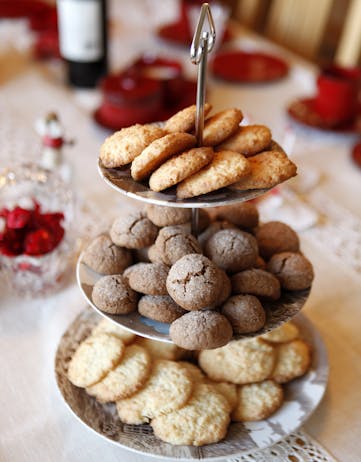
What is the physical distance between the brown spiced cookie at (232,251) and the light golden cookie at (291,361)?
157 mm

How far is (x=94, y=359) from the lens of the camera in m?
0.65

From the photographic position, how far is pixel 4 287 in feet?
2.82

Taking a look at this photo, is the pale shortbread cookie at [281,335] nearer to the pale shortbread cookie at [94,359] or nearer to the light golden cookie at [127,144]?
the pale shortbread cookie at [94,359]

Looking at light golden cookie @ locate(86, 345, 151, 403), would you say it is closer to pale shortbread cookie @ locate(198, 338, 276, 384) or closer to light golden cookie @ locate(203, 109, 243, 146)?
pale shortbread cookie @ locate(198, 338, 276, 384)

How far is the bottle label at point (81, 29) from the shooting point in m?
1.24

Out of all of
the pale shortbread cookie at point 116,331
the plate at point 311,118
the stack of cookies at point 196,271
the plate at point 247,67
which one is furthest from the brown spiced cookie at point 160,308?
the plate at point 247,67

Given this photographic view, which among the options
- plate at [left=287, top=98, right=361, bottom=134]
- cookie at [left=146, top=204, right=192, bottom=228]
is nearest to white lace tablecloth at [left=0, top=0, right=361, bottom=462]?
plate at [left=287, top=98, right=361, bottom=134]

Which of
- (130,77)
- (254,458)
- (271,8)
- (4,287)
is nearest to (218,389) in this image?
(254,458)

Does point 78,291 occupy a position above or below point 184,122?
below

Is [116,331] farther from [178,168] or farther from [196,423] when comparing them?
[178,168]

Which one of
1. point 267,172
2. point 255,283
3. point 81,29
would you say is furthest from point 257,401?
point 81,29

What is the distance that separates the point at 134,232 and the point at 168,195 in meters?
0.13

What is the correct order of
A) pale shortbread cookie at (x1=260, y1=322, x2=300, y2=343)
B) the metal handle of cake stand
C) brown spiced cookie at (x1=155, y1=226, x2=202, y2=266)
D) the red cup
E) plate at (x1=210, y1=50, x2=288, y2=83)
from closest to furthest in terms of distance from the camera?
1. the metal handle of cake stand
2. brown spiced cookie at (x1=155, y1=226, x2=202, y2=266)
3. pale shortbread cookie at (x1=260, y1=322, x2=300, y2=343)
4. the red cup
5. plate at (x1=210, y1=50, x2=288, y2=83)

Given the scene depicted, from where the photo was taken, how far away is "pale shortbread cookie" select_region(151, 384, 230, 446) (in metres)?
0.60
